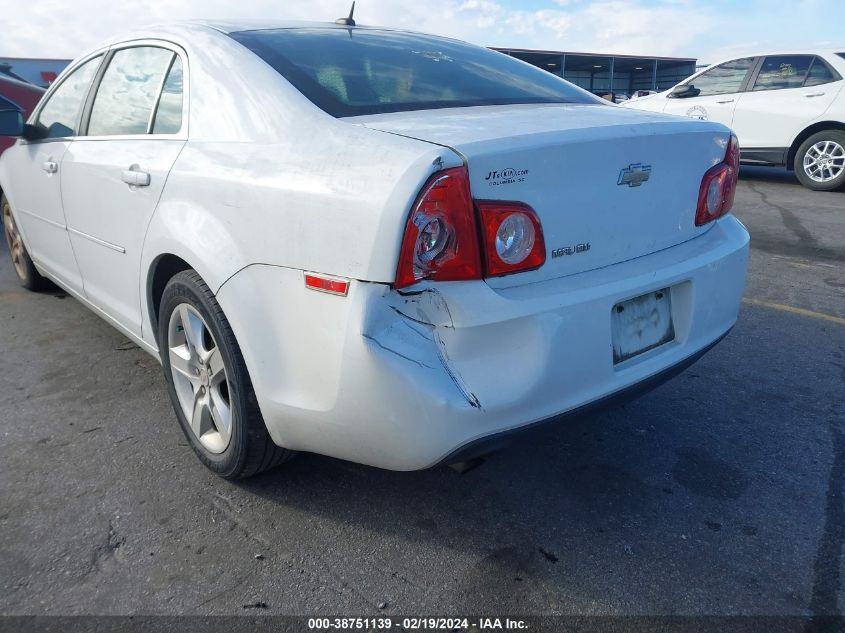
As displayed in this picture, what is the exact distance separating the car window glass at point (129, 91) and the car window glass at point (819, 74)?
8.57 meters

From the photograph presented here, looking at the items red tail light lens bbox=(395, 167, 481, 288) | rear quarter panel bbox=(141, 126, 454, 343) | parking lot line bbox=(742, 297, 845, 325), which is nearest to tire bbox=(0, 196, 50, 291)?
rear quarter panel bbox=(141, 126, 454, 343)

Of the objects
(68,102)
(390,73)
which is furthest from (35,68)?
(390,73)

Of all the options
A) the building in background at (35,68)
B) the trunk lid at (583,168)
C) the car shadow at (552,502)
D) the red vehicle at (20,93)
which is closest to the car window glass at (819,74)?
the car shadow at (552,502)

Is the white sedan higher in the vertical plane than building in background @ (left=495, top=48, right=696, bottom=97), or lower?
higher

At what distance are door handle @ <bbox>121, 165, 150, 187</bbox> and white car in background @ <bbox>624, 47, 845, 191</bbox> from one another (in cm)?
737

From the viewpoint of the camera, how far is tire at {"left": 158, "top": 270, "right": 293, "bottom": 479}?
7.25 feet

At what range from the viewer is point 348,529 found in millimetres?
2268

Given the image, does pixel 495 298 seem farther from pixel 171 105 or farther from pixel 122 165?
pixel 122 165

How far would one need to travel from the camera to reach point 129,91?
3.00m

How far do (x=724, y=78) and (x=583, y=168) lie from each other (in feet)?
29.2

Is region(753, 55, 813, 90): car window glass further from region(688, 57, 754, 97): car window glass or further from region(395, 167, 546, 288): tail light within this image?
region(395, 167, 546, 288): tail light

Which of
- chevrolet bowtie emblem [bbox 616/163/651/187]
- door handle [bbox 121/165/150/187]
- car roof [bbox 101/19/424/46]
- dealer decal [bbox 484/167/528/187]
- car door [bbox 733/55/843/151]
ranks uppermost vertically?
car roof [bbox 101/19/424/46]

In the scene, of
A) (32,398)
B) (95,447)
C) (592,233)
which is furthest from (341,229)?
(32,398)

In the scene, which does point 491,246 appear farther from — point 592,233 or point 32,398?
point 32,398
